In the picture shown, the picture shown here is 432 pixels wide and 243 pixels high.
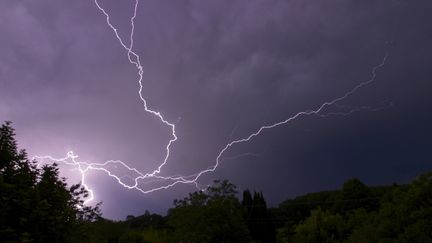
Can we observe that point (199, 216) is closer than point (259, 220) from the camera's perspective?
Yes

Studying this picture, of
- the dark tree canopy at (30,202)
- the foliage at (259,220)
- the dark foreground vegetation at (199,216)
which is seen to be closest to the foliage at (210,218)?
the dark foreground vegetation at (199,216)

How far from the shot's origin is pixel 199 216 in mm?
24453

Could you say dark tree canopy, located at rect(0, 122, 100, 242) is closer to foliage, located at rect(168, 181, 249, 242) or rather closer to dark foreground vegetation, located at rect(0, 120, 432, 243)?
dark foreground vegetation, located at rect(0, 120, 432, 243)

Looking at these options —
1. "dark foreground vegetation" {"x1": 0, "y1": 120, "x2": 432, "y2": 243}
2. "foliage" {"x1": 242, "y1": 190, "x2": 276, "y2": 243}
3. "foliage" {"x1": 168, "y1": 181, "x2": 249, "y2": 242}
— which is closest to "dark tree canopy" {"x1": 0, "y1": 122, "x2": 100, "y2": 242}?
"dark foreground vegetation" {"x1": 0, "y1": 120, "x2": 432, "y2": 243}

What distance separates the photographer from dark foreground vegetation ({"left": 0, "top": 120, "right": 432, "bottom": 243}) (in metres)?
7.37

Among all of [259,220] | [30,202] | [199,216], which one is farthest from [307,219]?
[30,202]

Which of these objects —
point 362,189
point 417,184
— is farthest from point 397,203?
point 362,189

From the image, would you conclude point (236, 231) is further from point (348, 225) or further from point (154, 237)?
point (154, 237)

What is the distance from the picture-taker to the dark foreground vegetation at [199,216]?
24.2 feet

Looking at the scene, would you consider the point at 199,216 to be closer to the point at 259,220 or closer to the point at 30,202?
the point at 259,220

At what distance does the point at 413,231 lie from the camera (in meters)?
13.6

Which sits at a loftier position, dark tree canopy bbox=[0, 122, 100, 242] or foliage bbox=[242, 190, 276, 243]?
foliage bbox=[242, 190, 276, 243]

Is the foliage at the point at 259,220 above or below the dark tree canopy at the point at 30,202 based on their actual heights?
above

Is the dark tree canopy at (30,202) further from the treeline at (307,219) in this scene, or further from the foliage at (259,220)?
the foliage at (259,220)
